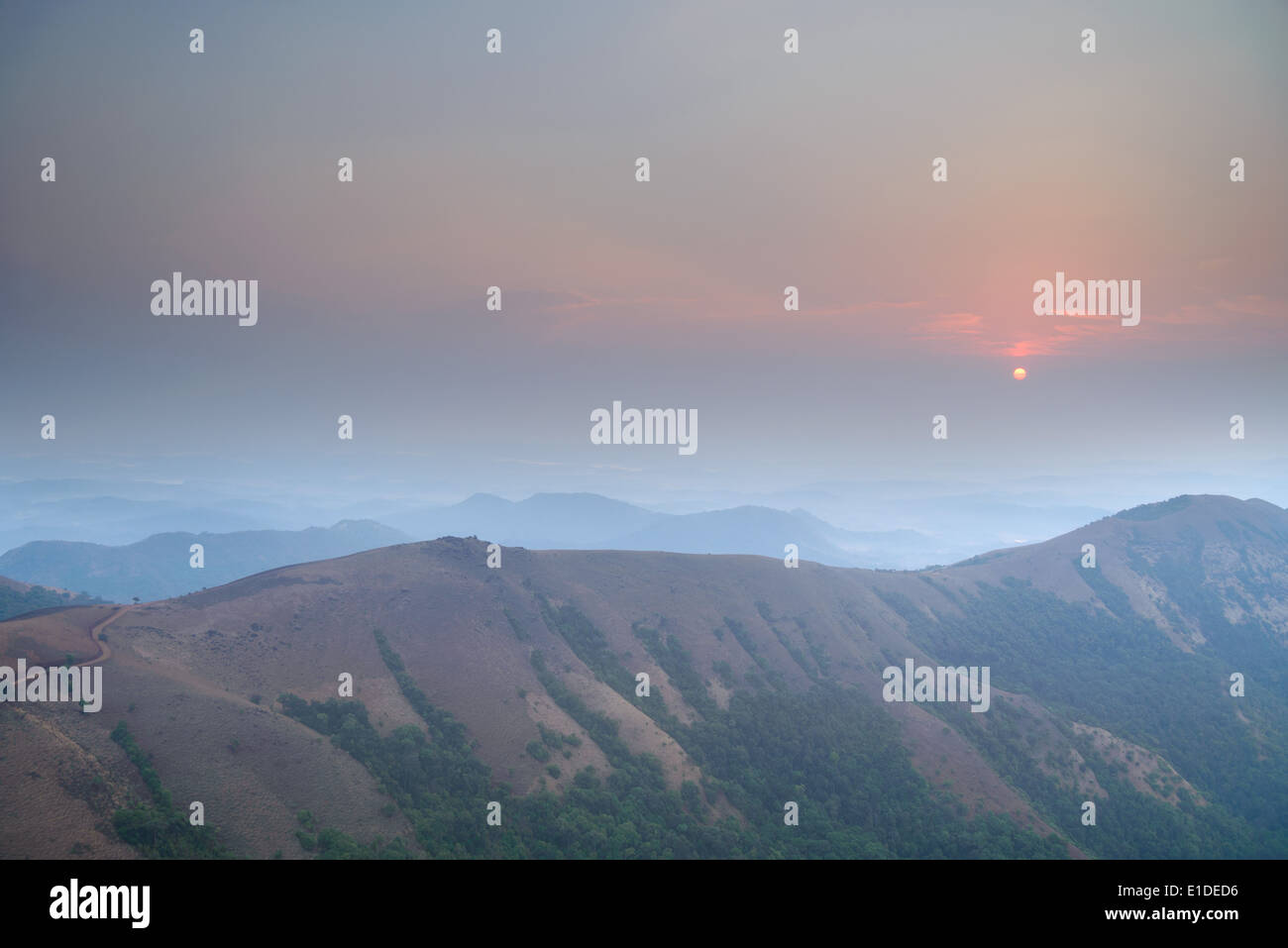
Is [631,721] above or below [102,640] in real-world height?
below

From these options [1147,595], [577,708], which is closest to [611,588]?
[577,708]

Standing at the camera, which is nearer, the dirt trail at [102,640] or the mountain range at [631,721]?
the mountain range at [631,721]

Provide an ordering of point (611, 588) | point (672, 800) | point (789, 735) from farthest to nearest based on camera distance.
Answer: point (611, 588)
point (789, 735)
point (672, 800)

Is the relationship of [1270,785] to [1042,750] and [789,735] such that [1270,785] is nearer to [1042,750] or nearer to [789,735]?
[1042,750]

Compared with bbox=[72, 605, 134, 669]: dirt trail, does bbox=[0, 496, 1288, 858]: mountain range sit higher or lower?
lower

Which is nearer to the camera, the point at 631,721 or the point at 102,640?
the point at 102,640

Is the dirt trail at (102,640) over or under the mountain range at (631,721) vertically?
over

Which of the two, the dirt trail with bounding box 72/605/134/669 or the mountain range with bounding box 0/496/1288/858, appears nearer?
the mountain range with bounding box 0/496/1288/858
